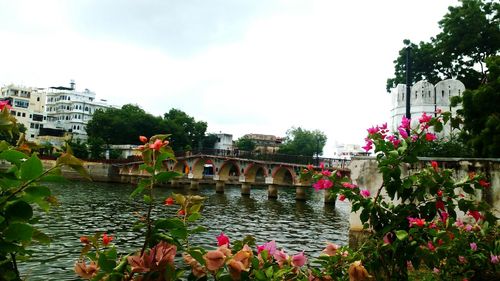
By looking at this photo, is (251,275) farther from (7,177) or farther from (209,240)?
(209,240)

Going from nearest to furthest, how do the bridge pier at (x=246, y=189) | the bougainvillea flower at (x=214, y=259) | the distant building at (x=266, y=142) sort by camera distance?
the bougainvillea flower at (x=214, y=259)
the bridge pier at (x=246, y=189)
the distant building at (x=266, y=142)

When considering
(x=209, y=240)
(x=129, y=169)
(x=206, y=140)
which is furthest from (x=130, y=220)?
(x=206, y=140)

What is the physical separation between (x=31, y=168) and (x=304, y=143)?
3385 inches

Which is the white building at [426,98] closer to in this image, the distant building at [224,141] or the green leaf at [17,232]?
the green leaf at [17,232]

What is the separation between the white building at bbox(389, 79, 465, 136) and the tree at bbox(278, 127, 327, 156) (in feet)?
163

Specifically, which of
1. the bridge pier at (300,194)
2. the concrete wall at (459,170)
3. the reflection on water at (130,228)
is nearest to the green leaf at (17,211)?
the concrete wall at (459,170)

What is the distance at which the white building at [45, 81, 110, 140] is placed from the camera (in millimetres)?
76188

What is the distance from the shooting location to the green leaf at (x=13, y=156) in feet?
4.52

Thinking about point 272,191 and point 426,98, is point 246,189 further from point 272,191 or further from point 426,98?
point 426,98

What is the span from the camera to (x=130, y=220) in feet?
66.8

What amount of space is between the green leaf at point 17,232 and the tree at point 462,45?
3318 centimetres

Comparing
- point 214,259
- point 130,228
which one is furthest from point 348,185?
point 130,228

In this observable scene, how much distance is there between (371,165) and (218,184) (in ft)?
126

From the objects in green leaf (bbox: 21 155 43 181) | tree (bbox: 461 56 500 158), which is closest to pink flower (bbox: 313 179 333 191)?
green leaf (bbox: 21 155 43 181)
